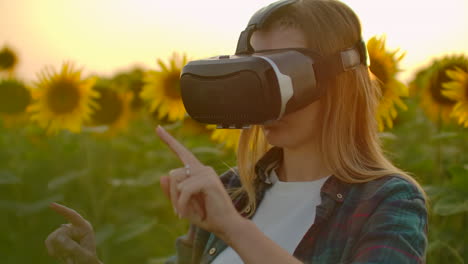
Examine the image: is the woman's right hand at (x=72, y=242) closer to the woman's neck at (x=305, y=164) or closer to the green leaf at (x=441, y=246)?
the woman's neck at (x=305, y=164)

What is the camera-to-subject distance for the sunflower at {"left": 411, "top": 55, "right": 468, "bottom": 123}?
94.0 inches

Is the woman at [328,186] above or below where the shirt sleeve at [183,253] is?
above

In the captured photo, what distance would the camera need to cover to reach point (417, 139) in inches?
124

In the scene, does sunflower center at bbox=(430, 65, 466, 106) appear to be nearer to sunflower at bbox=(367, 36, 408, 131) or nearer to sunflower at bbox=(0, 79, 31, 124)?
sunflower at bbox=(367, 36, 408, 131)

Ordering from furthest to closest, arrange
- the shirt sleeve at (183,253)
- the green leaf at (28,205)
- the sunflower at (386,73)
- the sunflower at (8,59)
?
1. the sunflower at (8,59)
2. the green leaf at (28,205)
3. the sunflower at (386,73)
4. the shirt sleeve at (183,253)

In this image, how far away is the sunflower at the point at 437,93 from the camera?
7.83 ft

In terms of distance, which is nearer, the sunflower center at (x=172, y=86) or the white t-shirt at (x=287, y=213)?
the white t-shirt at (x=287, y=213)

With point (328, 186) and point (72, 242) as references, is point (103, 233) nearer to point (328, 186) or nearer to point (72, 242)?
point (72, 242)

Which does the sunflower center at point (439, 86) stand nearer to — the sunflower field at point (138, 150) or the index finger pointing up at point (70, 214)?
the sunflower field at point (138, 150)

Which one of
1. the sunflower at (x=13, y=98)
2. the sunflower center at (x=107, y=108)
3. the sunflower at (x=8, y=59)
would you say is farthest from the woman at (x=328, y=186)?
the sunflower at (x=8, y=59)

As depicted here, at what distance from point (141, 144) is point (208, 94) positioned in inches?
92.0

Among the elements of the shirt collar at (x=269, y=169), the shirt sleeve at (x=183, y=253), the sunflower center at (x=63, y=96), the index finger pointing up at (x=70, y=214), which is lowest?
the shirt sleeve at (x=183, y=253)

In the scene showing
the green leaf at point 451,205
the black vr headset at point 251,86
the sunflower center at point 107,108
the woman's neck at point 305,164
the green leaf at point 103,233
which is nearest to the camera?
the black vr headset at point 251,86

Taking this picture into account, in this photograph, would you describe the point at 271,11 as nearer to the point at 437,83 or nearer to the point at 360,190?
the point at 360,190
